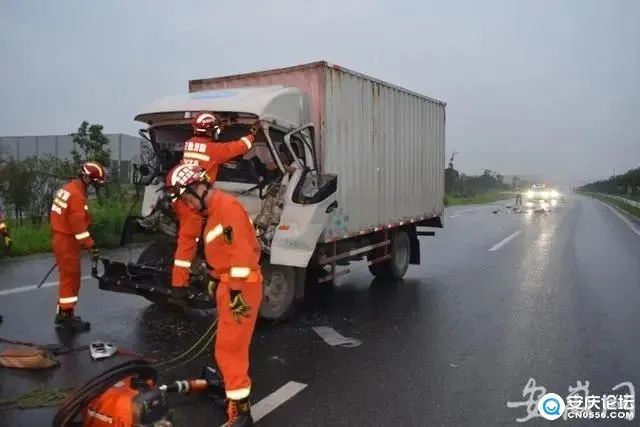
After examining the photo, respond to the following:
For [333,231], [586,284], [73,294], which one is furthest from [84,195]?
[586,284]

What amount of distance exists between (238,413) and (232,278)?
90cm

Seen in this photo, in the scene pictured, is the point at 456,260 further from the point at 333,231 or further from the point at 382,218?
the point at 333,231

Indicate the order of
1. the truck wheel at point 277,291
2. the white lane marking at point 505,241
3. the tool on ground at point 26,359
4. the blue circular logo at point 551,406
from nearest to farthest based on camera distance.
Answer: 1. the blue circular logo at point 551,406
2. the tool on ground at point 26,359
3. the truck wheel at point 277,291
4. the white lane marking at point 505,241

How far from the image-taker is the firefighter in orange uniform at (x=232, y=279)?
375 centimetres

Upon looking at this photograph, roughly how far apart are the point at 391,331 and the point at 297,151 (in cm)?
232

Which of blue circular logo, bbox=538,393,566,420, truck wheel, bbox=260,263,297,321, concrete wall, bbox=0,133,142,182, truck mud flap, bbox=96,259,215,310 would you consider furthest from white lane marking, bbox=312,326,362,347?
concrete wall, bbox=0,133,142,182

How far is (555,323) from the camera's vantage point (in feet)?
22.1

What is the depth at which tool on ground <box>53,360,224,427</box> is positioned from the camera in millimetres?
3027

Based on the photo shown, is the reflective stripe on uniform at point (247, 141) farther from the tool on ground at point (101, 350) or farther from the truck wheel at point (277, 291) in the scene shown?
the tool on ground at point (101, 350)

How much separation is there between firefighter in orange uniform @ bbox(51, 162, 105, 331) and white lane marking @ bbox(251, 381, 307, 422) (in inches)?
107

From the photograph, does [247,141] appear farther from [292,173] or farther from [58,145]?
[58,145]

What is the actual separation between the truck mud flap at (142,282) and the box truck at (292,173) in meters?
0.01

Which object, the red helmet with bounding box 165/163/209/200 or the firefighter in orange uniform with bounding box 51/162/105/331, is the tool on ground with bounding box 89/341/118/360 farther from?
the red helmet with bounding box 165/163/209/200

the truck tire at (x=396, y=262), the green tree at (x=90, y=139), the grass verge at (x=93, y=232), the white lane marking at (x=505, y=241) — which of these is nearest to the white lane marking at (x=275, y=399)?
the truck tire at (x=396, y=262)
